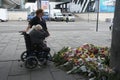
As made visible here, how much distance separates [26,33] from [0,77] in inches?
55.1

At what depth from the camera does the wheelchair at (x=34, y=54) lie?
7.09m

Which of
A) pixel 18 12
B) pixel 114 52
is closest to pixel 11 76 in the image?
pixel 114 52

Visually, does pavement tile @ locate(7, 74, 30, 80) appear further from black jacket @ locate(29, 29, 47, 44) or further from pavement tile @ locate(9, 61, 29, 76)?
black jacket @ locate(29, 29, 47, 44)

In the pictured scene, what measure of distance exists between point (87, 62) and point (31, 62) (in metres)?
1.49

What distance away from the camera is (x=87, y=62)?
261 inches

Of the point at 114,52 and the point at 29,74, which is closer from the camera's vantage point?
the point at 114,52

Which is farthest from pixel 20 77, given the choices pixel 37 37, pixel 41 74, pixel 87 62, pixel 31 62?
pixel 87 62

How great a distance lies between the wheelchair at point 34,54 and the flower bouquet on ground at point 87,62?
0.45m

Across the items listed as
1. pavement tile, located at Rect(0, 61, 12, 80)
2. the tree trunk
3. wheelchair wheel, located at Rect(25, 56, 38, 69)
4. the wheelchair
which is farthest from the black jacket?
the tree trunk

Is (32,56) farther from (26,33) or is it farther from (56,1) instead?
(56,1)

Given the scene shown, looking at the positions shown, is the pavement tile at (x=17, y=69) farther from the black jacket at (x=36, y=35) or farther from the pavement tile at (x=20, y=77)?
the black jacket at (x=36, y=35)

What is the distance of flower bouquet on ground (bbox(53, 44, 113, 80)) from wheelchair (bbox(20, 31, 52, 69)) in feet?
1.49

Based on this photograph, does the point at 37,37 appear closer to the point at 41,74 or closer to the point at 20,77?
the point at 41,74

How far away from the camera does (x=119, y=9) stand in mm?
5773
